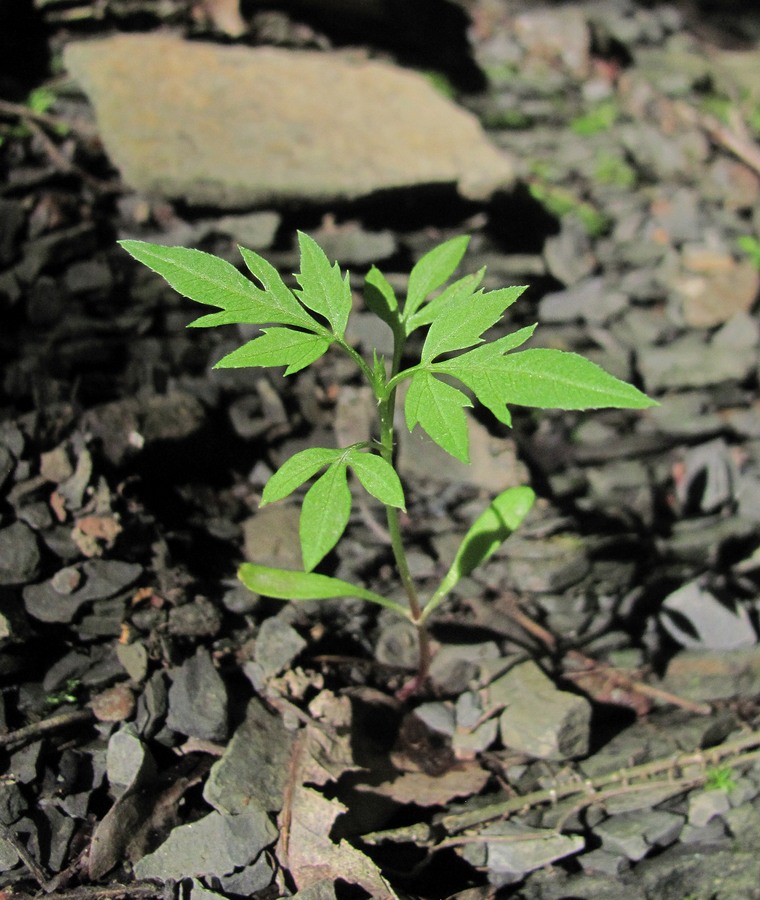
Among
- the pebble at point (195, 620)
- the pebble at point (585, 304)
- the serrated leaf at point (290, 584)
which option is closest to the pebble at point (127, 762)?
the pebble at point (195, 620)

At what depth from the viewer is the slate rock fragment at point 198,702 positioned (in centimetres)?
209

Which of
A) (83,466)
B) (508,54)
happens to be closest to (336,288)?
(83,466)

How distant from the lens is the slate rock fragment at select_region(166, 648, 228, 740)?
2086mm

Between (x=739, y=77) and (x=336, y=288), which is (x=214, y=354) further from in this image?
(x=739, y=77)

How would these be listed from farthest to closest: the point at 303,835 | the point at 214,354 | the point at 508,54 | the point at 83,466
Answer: the point at 508,54 < the point at 214,354 < the point at 83,466 < the point at 303,835

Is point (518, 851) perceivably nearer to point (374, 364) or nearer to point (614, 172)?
point (374, 364)

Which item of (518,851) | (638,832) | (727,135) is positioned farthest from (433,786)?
(727,135)

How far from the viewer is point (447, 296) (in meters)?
1.95

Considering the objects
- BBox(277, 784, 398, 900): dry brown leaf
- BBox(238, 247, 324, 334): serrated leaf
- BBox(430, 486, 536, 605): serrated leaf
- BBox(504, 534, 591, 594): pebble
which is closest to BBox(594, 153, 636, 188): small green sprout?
BBox(504, 534, 591, 594): pebble

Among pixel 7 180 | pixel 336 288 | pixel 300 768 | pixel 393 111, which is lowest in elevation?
pixel 300 768

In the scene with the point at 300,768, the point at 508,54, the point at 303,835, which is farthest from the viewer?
the point at 508,54

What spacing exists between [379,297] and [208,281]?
418 millimetres

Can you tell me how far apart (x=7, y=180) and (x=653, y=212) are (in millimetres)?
2911

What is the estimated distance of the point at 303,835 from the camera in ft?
6.38
